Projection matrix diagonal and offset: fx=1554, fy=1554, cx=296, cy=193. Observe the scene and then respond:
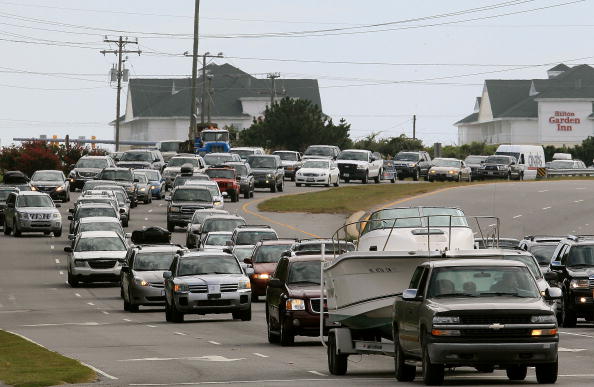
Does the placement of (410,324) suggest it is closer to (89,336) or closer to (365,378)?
(365,378)

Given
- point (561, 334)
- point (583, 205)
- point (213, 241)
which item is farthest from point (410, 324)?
point (583, 205)

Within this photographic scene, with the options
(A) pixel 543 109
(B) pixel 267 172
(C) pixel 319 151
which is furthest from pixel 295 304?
(A) pixel 543 109

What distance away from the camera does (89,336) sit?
29500 millimetres

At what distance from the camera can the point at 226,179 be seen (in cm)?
7631

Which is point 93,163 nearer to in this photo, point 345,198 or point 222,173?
point 222,173

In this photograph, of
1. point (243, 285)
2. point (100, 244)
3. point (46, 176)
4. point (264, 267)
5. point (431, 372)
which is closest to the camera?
point (431, 372)

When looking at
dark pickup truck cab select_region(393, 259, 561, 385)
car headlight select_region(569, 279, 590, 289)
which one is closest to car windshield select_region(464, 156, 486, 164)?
car headlight select_region(569, 279, 590, 289)

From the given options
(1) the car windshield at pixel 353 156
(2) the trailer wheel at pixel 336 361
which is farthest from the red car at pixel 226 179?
(2) the trailer wheel at pixel 336 361

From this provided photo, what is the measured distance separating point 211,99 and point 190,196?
9785cm

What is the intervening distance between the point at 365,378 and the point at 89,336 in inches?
417

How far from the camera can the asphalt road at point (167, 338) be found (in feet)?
66.6

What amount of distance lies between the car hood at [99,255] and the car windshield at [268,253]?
7987 mm

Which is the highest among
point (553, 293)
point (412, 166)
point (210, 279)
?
point (553, 293)

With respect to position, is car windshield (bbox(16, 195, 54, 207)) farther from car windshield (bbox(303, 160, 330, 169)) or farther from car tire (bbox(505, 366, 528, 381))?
car tire (bbox(505, 366, 528, 381))
